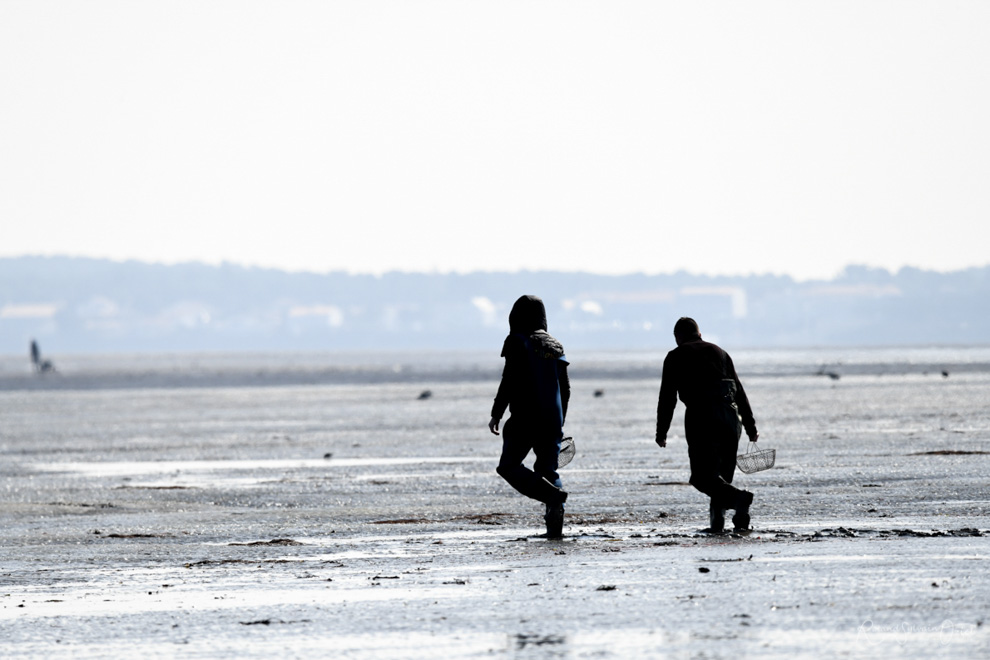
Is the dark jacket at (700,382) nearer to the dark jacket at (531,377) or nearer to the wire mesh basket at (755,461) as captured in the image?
the wire mesh basket at (755,461)

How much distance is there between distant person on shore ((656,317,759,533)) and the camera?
11.5 metres

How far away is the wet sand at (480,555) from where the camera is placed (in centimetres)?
721

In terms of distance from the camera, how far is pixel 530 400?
459 inches

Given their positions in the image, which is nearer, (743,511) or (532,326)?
(743,511)

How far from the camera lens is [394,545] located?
38.0 ft

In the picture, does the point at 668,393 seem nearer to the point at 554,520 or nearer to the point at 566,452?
the point at 566,452

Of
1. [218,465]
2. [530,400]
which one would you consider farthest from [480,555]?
[218,465]

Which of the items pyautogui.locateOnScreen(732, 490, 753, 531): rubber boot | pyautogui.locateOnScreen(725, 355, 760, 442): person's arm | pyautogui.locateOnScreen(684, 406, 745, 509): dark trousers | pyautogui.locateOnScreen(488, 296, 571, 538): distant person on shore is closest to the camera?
pyautogui.locateOnScreen(732, 490, 753, 531): rubber boot

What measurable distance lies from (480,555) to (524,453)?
140 centimetres

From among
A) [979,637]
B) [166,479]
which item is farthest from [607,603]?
[166,479]

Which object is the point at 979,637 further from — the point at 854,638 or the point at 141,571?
the point at 141,571

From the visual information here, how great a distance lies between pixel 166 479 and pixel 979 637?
46.1 feet

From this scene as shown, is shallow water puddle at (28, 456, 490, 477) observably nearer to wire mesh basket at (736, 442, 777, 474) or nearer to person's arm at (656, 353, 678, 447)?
wire mesh basket at (736, 442, 777, 474)

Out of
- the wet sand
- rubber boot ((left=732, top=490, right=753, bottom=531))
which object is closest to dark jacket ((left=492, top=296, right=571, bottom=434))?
the wet sand
